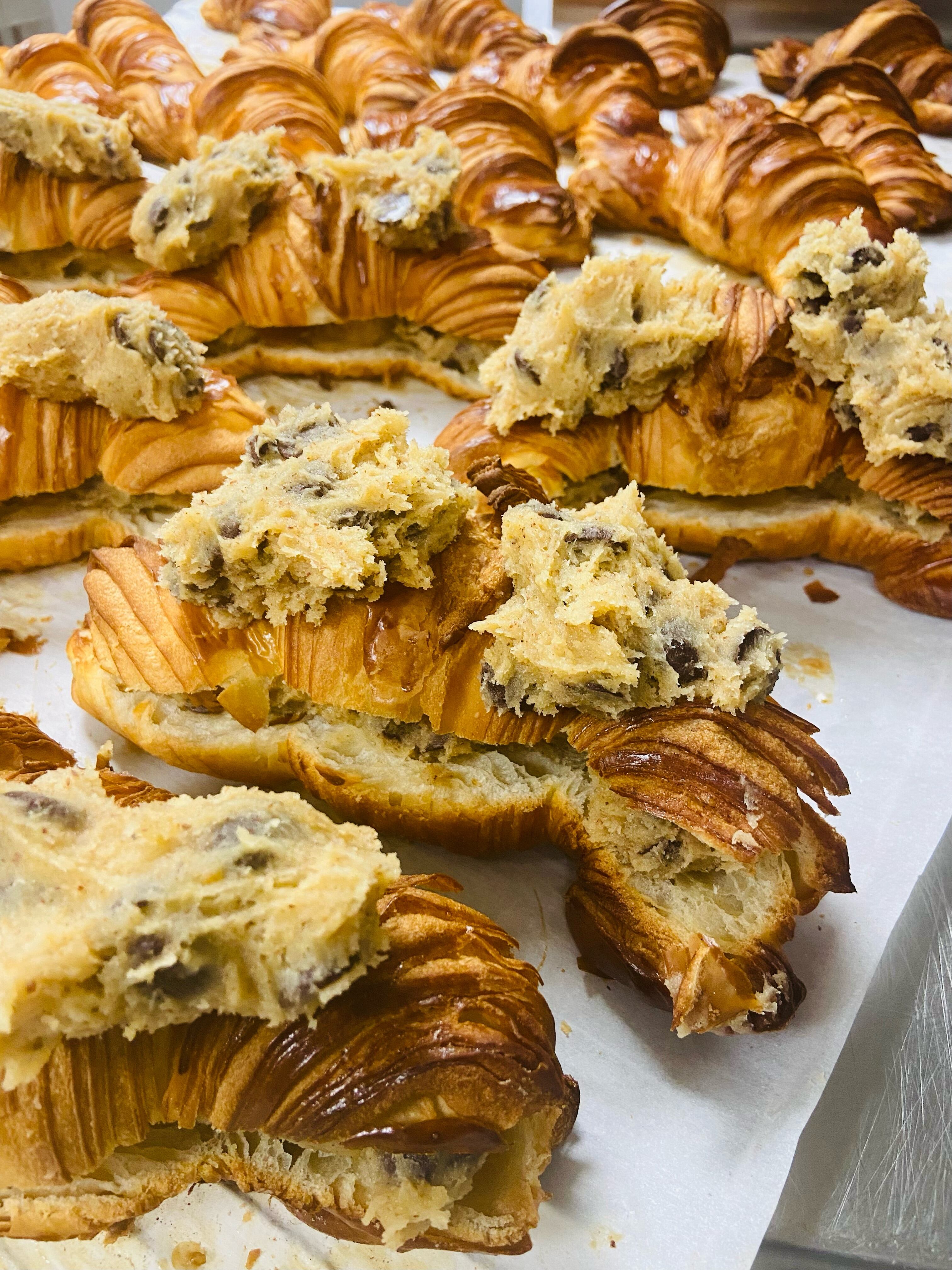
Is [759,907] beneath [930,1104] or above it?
above

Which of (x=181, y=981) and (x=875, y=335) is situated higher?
(x=875, y=335)

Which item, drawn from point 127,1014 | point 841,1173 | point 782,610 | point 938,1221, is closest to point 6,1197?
point 127,1014

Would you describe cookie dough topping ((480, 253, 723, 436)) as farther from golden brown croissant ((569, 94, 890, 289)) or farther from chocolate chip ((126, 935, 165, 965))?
chocolate chip ((126, 935, 165, 965))

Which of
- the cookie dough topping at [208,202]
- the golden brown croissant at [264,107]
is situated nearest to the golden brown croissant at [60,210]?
the cookie dough topping at [208,202]

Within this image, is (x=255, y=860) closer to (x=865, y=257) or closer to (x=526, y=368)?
(x=526, y=368)

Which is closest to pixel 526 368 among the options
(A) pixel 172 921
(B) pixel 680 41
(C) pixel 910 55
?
(A) pixel 172 921

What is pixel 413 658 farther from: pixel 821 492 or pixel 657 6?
pixel 657 6

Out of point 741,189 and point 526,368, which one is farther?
point 741,189
